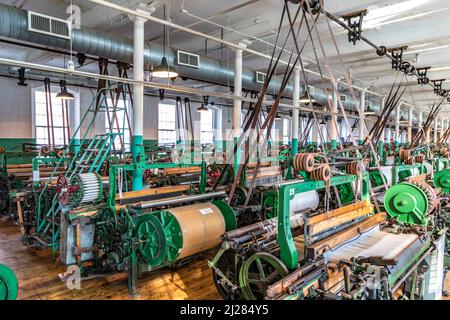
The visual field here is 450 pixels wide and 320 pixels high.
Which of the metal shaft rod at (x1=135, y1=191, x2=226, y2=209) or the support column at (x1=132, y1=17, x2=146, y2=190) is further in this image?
the support column at (x1=132, y1=17, x2=146, y2=190)

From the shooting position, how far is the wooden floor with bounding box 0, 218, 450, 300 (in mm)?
3461

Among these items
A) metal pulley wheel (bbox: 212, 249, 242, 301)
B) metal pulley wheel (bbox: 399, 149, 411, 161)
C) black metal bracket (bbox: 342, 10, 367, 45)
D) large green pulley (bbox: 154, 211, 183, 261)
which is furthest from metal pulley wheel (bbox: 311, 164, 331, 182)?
metal pulley wheel (bbox: 399, 149, 411, 161)

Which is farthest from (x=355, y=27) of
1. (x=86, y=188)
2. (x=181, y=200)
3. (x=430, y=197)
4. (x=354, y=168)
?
(x=86, y=188)

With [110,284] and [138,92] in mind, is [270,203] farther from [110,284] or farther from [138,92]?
[138,92]

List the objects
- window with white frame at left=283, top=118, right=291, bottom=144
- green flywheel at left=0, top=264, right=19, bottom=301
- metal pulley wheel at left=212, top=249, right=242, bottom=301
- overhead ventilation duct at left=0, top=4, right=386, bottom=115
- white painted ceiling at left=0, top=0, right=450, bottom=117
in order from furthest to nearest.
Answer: window with white frame at left=283, top=118, right=291, bottom=144
white painted ceiling at left=0, top=0, right=450, bottom=117
overhead ventilation duct at left=0, top=4, right=386, bottom=115
metal pulley wheel at left=212, top=249, right=242, bottom=301
green flywheel at left=0, top=264, right=19, bottom=301

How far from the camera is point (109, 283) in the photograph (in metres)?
3.80

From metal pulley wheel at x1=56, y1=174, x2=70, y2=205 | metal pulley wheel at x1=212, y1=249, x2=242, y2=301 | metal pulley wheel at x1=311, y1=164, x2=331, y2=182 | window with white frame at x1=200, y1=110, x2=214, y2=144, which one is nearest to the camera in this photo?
metal pulley wheel at x1=212, y1=249, x2=242, y2=301

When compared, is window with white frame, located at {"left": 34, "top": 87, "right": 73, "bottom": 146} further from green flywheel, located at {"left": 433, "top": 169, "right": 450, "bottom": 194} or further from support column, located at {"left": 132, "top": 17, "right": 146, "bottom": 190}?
green flywheel, located at {"left": 433, "top": 169, "right": 450, "bottom": 194}

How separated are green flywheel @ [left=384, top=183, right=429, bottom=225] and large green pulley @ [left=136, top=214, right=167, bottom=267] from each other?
2673 mm

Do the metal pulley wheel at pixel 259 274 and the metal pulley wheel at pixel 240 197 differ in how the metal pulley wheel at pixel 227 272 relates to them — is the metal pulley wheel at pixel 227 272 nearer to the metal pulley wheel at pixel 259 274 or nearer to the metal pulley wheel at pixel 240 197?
the metal pulley wheel at pixel 259 274

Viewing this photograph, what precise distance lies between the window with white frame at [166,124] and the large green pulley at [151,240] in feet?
36.7

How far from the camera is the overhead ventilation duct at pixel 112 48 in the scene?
5164 mm

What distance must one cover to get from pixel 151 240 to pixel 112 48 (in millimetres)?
4559
